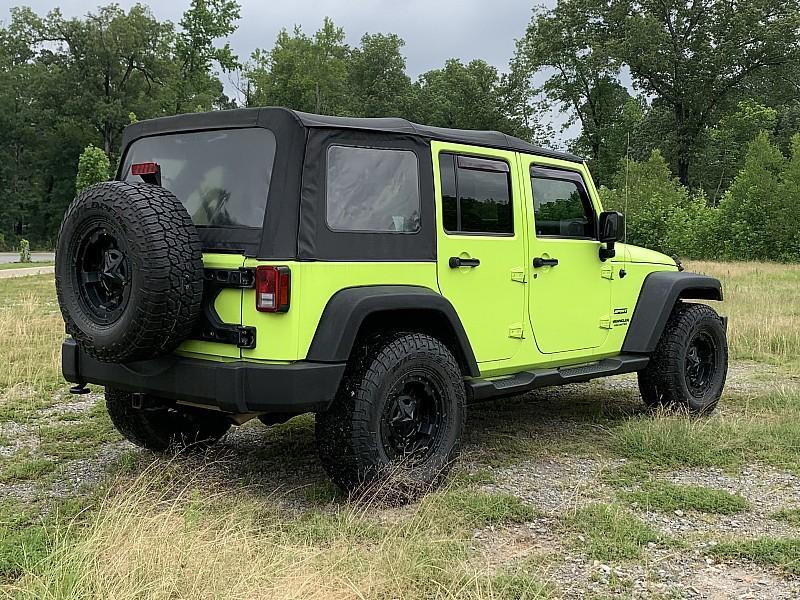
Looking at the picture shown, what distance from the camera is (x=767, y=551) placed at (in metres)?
3.62

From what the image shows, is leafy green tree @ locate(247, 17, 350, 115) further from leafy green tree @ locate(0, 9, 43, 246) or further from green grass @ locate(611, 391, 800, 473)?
green grass @ locate(611, 391, 800, 473)

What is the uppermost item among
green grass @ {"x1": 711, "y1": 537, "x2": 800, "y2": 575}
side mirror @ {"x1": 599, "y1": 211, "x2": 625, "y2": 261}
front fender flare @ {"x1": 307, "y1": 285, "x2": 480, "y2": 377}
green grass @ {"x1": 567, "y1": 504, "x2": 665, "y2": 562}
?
side mirror @ {"x1": 599, "y1": 211, "x2": 625, "y2": 261}

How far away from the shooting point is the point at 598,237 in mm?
5723

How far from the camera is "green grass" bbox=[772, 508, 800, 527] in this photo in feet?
13.3

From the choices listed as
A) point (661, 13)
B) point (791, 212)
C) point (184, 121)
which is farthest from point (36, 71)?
point (184, 121)

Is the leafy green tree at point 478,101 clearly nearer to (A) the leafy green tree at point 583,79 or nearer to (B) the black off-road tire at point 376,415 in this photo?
(A) the leafy green tree at point 583,79

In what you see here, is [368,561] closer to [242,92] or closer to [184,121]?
[184,121]

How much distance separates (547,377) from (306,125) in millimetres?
2268

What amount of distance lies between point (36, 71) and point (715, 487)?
51.6m

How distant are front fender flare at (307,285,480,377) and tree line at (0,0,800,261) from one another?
3845 centimetres

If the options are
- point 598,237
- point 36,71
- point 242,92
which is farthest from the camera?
point 242,92

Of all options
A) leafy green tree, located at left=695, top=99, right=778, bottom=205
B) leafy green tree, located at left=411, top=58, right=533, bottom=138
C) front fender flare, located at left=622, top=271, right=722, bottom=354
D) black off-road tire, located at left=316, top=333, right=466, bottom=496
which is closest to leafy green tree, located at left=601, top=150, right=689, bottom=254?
leafy green tree, located at left=695, top=99, right=778, bottom=205

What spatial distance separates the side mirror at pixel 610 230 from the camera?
18.1 feet

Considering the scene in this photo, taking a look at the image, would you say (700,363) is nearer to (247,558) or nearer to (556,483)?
(556,483)
